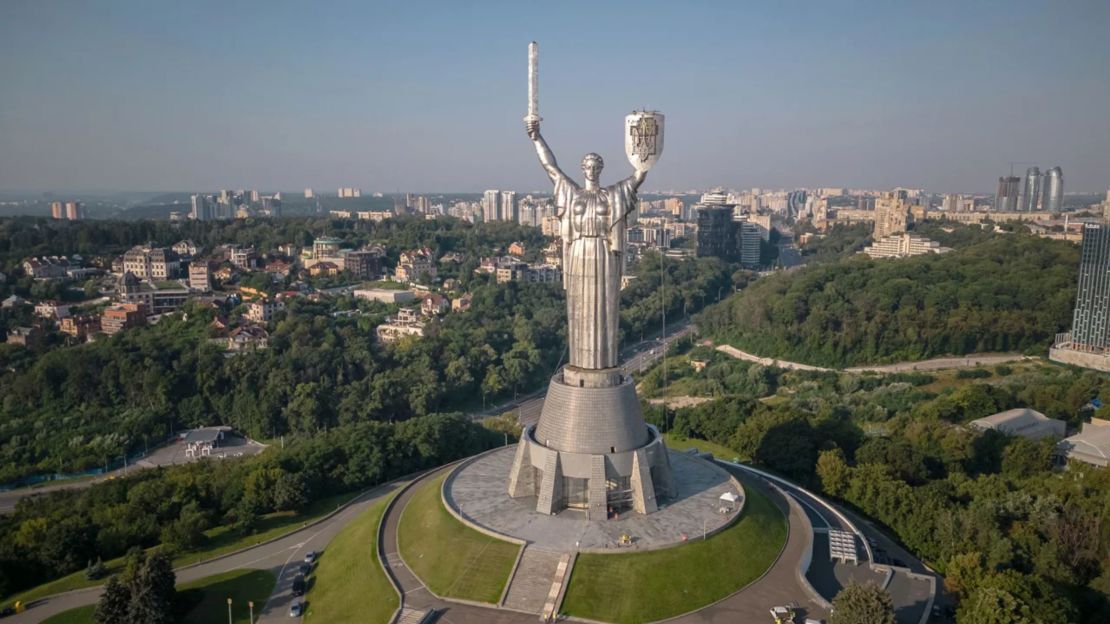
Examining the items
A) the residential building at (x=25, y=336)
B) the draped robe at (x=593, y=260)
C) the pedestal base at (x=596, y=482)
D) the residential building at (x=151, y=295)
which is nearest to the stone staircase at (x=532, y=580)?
the pedestal base at (x=596, y=482)

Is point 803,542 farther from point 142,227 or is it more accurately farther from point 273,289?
point 142,227

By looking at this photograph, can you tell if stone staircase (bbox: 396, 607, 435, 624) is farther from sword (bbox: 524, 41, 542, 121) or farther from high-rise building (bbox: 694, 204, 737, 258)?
high-rise building (bbox: 694, 204, 737, 258)

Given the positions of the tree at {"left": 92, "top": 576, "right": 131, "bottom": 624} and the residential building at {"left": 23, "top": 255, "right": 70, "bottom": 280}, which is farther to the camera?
the residential building at {"left": 23, "top": 255, "right": 70, "bottom": 280}

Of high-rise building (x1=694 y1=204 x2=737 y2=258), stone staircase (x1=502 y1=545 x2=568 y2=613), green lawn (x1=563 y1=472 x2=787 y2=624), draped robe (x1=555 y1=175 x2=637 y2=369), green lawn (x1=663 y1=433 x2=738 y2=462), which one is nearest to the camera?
green lawn (x1=563 y1=472 x2=787 y2=624)

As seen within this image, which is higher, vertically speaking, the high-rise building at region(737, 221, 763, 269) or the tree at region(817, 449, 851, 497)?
the high-rise building at region(737, 221, 763, 269)

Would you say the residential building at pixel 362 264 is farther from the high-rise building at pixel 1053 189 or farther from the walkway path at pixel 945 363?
the high-rise building at pixel 1053 189

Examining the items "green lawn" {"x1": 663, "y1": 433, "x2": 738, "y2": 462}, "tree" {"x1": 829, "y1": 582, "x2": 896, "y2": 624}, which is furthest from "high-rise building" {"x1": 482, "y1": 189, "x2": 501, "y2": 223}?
"tree" {"x1": 829, "y1": 582, "x2": 896, "y2": 624}

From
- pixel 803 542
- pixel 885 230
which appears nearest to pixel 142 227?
pixel 803 542
